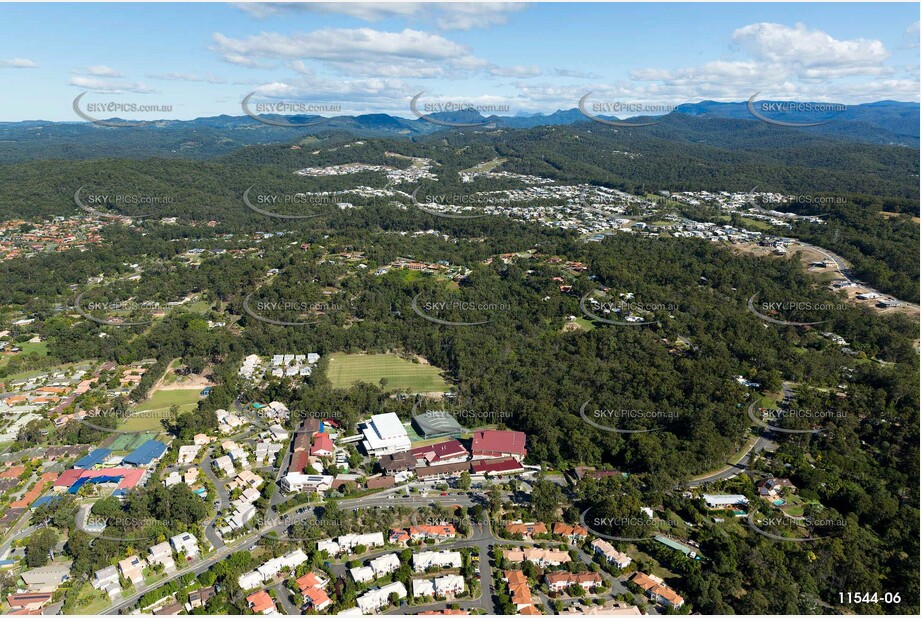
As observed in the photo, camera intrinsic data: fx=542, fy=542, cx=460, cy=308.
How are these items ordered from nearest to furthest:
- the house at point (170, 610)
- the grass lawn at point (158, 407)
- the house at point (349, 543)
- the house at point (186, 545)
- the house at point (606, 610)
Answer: the house at point (170, 610)
the house at point (606, 610)
the house at point (186, 545)
the house at point (349, 543)
the grass lawn at point (158, 407)

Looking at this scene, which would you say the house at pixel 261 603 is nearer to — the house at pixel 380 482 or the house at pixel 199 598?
the house at pixel 199 598

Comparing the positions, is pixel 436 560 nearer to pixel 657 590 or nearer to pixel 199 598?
pixel 657 590

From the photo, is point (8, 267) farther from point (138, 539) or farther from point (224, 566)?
point (224, 566)

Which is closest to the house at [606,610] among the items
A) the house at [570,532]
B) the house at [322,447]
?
the house at [570,532]

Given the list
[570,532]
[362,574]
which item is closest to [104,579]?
[362,574]

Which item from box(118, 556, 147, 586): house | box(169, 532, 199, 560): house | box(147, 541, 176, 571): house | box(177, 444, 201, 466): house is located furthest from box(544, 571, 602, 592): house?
box(177, 444, 201, 466): house

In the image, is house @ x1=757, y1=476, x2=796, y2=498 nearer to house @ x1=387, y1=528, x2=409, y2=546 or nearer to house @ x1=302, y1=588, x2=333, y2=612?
house @ x1=387, y1=528, x2=409, y2=546

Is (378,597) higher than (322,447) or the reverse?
the reverse
